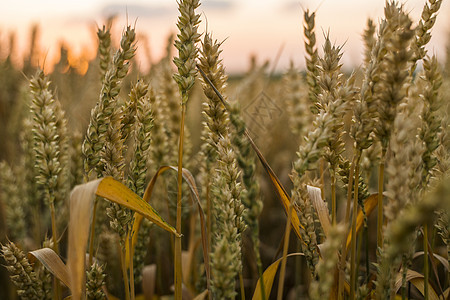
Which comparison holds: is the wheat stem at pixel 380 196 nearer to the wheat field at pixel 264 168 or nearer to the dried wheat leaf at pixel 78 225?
the wheat field at pixel 264 168

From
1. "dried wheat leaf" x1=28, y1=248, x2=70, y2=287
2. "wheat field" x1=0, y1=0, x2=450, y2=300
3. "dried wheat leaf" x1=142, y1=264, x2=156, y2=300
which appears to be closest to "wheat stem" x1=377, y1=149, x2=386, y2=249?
"wheat field" x1=0, y1=0, x2=450, y2=300

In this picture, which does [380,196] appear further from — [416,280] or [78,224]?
[78,224]

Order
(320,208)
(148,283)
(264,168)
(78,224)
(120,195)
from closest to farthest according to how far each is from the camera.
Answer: (78,224), (120,195), (320,208), (264,168), (148,283)

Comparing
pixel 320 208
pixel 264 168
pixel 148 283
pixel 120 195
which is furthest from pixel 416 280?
pixel 148 283

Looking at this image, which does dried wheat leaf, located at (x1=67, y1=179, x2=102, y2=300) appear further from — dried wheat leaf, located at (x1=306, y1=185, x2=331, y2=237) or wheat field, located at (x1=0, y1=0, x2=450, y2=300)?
dried wheat leaf, located at (x1=306, y1=185, x2=331, y2=237)

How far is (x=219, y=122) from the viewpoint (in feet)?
3.53

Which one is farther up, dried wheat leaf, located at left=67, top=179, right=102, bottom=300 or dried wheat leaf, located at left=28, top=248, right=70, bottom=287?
dried wheat leaf, located at left=67, top=179, right=102, bottom=300

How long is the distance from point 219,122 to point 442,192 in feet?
2.11

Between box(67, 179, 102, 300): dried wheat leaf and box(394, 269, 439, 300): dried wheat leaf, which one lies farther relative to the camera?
box(394, 269, 439, 300): dried wheat leaf

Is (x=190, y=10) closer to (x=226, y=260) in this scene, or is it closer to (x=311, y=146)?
(x=311, y=146)

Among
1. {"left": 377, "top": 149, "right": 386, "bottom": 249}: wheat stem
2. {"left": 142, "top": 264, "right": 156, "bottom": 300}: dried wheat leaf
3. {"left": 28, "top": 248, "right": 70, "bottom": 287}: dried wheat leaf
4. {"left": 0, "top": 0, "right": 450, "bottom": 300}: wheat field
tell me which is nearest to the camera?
{"left": 0, "top": 0, "right": 450, "bottom": 300}: wheat field

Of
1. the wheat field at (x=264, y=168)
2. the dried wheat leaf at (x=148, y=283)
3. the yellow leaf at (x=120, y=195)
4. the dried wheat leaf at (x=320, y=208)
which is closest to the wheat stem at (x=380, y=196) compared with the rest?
the wheat field at (x=264, y=168)

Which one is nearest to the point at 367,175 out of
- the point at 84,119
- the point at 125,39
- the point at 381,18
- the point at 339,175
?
the point at 339,175

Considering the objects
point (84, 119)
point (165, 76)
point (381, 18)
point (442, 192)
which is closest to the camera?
point (442, 192)
